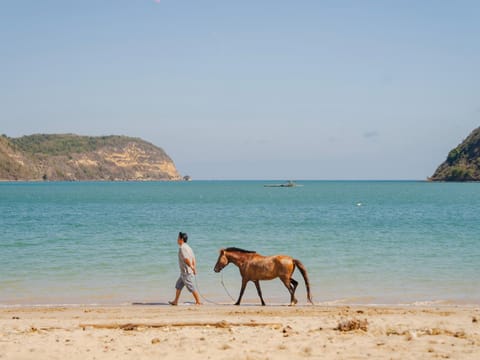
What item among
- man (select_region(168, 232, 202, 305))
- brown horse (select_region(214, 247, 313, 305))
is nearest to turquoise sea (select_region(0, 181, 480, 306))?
brown horse (select_region(214, 247, 313, 305))

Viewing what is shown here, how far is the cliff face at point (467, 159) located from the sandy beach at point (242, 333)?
605ft

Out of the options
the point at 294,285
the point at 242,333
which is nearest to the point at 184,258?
the point at 294,285

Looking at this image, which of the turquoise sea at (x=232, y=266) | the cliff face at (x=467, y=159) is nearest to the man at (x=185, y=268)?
the turquoise sea at (x=232, y=266)

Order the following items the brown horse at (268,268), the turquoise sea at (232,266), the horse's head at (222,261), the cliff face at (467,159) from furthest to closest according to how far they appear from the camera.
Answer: the cliff face at (467,159) → the turquoise sea at (232,266) → the horse's head at (222,261) → the brown horse at (268,268)

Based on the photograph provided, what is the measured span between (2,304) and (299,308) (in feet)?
22.2

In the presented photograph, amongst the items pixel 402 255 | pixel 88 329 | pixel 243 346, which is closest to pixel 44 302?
pixel 88 329

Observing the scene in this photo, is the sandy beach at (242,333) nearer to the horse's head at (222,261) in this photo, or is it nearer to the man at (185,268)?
the man at (185,268)

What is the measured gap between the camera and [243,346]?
898 cm

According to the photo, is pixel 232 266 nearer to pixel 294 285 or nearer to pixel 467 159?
pixel 294 285

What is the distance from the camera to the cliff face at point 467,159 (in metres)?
185

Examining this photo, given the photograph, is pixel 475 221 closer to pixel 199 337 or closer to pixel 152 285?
pixel 152 285

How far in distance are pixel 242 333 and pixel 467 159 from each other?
635 ft

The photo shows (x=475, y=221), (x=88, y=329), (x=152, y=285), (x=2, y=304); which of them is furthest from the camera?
(x=475, y=221)

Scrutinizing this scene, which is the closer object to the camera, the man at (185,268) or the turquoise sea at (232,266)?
the man at (185,268)
